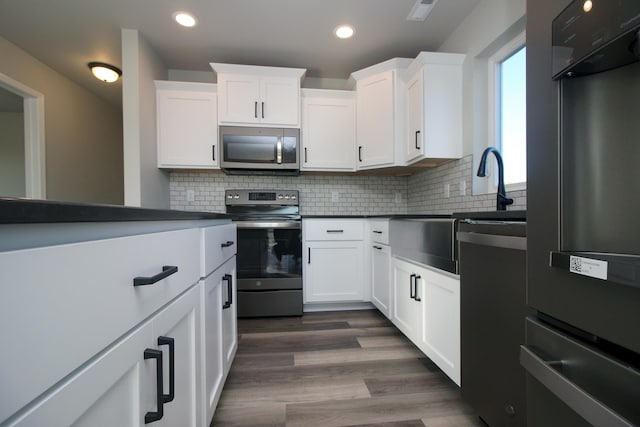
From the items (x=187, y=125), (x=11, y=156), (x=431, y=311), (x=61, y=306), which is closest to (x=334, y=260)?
(x=431, y=311)

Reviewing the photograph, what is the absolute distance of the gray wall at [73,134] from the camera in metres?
2.69

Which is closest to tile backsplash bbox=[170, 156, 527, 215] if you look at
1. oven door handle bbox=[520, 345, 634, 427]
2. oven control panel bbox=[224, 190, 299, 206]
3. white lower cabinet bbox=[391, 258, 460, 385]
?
oven control panel bbox=[224, 190, 299, 206]

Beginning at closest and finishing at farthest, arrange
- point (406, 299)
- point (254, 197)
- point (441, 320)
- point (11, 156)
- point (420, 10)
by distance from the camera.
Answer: point (441, 320)
point (406, 299)
point (420, 10)
point (254, 197)
point (11, 156)

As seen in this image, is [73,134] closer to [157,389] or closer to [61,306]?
[157,389]

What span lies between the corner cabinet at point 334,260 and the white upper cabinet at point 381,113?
66 centimetres

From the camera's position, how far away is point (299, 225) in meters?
2.55

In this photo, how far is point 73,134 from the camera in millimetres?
3326

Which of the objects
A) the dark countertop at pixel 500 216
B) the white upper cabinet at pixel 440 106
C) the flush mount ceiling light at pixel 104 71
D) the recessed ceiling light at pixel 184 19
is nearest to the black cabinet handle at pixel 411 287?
the dark countertop at pixel 500 216

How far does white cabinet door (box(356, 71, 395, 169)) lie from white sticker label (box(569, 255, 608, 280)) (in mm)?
2059

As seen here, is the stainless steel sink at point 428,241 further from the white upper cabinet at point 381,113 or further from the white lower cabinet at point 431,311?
the white upper cabinet at point 381,113

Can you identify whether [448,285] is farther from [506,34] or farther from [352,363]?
[506,34]

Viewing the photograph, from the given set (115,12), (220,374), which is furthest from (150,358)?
(115,12)

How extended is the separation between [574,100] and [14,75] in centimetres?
401

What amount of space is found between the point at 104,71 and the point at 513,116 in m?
3.80
